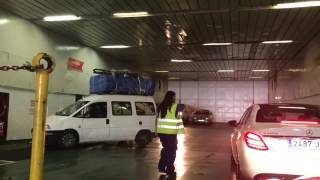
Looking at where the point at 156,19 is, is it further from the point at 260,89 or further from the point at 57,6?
the point at 260,89

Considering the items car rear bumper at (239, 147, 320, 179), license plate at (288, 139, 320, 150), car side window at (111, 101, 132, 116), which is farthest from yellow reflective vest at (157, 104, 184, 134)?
car side window at (111, 101, 132, 116)

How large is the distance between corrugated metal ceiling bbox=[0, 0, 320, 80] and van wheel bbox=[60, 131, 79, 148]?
14.4 ft

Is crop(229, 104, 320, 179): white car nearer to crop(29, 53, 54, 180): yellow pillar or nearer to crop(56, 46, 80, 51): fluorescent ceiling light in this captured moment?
crop(29, 53, 54, 180): yellow pillar

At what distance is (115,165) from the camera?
10.4 m

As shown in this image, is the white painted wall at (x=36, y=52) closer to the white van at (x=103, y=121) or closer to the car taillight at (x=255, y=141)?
the white van at (x=103, y=121)

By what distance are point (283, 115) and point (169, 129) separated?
7.73 ft

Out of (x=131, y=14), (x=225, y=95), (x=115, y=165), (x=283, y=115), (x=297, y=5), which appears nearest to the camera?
(x=283, y=115)

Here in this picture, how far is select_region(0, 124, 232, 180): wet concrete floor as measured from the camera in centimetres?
878

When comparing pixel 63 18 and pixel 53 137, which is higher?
A: pixel 63 18

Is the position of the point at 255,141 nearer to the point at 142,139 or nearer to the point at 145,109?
the point at 142,139

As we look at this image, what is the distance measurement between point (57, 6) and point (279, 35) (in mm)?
9987

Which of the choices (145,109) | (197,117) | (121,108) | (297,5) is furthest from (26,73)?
(197,117)

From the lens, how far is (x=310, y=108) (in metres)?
7.47

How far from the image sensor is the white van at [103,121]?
47.2ft
